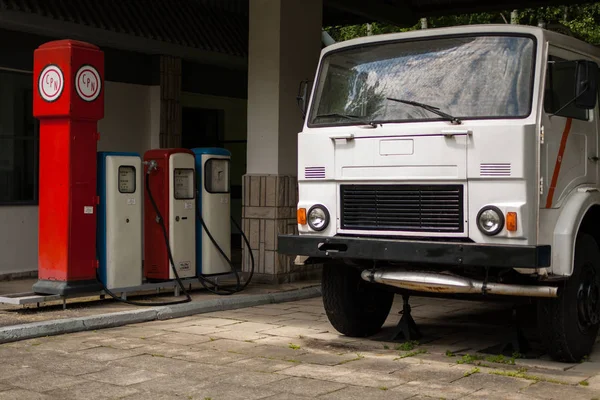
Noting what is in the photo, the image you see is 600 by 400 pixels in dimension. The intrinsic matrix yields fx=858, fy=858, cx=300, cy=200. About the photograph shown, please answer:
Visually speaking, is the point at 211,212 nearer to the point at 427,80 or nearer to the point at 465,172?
the point at 427,80

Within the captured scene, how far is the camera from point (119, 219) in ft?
30.8

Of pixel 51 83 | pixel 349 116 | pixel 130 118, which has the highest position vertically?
pixel 130 118

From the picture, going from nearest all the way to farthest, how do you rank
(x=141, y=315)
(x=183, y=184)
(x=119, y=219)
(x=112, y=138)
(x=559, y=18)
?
(x=141, y=315) → (x=119, y=219) → (x=183, y=184) → (x=112, y=138) → (x=559, y=18)

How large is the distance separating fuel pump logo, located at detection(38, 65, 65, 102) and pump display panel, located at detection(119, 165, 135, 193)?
1.07 m

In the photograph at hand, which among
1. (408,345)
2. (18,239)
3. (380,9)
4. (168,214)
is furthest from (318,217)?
(380,9)

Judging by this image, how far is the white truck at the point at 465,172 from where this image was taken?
654 cm

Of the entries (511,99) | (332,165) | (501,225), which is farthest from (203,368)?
(511,99)

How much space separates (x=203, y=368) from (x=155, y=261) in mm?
3656

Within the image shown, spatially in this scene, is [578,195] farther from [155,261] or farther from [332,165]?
[155,261]

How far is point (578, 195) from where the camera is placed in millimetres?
7008

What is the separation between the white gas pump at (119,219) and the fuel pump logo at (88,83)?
67cm

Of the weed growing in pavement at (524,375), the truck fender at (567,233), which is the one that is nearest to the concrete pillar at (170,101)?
the truck fender at (567,233)

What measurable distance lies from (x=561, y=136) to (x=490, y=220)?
3.33 ft

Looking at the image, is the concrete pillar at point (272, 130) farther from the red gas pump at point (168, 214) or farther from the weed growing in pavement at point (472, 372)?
the weed growing in pavement at point (472, 372)
